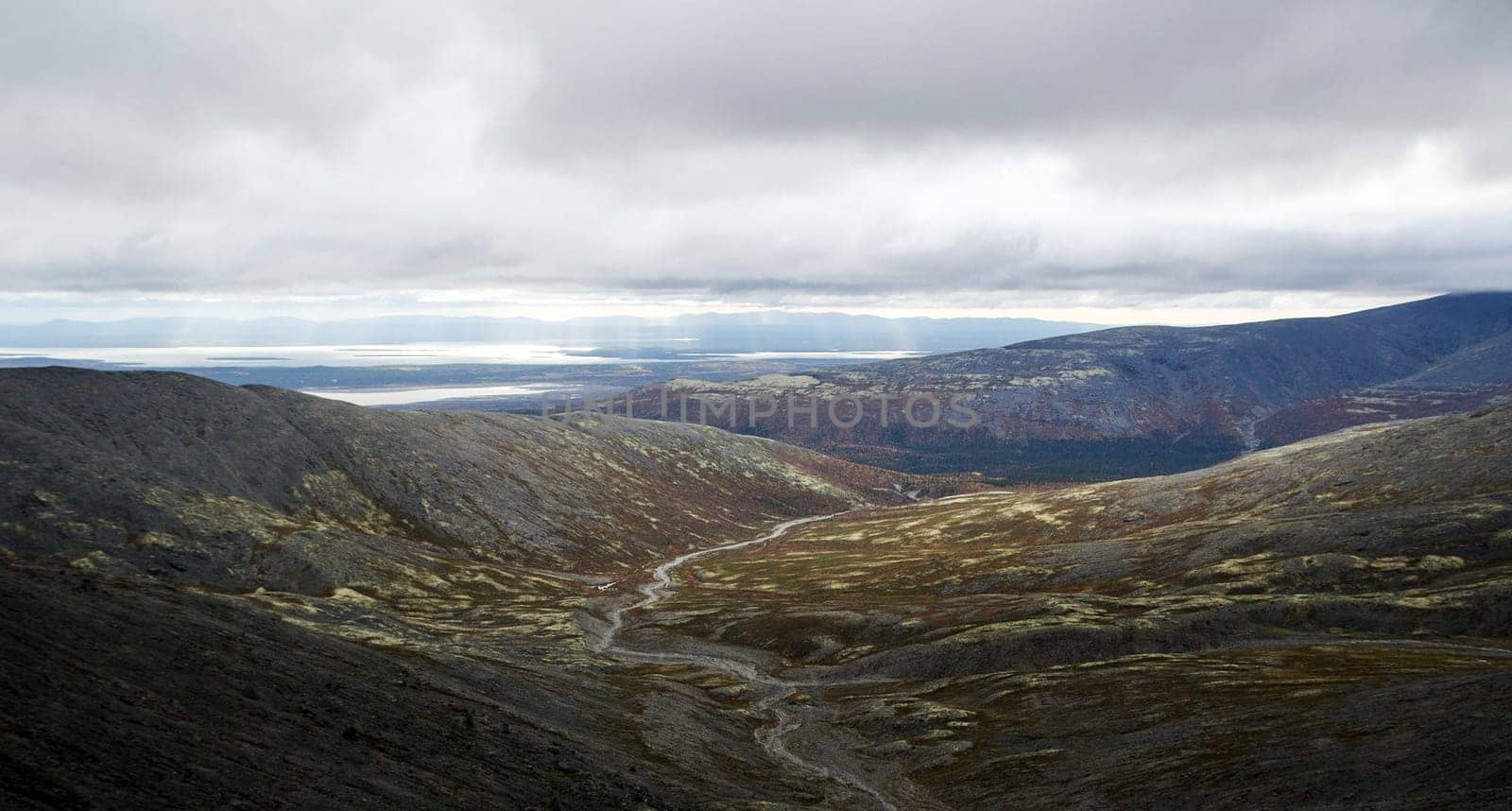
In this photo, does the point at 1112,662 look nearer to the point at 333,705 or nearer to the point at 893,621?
the point at 893,621

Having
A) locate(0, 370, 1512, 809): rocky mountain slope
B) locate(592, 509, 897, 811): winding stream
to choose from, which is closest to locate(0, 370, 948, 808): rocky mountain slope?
locate(0, 370, 1512, 809): rocky mountain slope

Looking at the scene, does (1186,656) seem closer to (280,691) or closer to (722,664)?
(722,664)

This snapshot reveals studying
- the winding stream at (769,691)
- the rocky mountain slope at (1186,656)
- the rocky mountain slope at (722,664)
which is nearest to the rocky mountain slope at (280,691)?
the rocky mountain slope at (722,664)

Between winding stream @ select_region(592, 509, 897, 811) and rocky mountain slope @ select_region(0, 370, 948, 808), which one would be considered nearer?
rocky mountain slope @ select_region(0, 370, 948, 808)

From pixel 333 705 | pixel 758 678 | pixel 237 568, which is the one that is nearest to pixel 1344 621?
pixel 758 678

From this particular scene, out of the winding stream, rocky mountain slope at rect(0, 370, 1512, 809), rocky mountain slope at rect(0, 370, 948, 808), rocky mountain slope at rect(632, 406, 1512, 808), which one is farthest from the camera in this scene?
the winding stream

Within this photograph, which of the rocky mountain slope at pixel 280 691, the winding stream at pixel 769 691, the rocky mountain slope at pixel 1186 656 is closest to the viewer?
the rocky mountain slope at pixel 280 691

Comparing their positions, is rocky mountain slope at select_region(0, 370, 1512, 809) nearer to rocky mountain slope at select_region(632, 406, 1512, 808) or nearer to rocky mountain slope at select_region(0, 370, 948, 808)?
rocky mountain slope at select_region(0, 370, 948, 808)

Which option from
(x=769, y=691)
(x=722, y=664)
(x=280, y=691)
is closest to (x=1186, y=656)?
(x=769, y=691)

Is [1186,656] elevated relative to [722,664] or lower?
elevated

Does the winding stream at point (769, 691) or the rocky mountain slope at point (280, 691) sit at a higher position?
the rocky mountain slope at point (280, 691)

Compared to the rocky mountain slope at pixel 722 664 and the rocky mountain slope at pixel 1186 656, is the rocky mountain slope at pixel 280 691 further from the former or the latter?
the rocky mountain slope at pixel 1186 656
